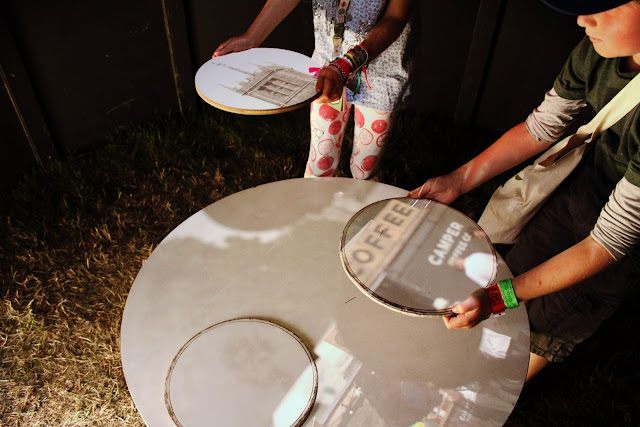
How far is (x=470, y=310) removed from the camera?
4.09 feet

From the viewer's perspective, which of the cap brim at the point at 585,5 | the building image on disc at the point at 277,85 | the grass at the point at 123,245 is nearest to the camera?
the cap brim at the point at 585,5

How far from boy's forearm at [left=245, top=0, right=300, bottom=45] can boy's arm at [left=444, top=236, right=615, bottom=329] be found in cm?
151

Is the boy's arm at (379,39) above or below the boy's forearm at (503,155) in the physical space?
above

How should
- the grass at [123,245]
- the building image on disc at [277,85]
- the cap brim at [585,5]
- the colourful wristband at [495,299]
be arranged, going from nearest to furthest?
the cap brim at [585,5] → the colourful wristband at [495,299] → the building image on disc at [277,85] → the grass at [123,245]

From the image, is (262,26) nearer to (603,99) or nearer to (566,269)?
(603,99)

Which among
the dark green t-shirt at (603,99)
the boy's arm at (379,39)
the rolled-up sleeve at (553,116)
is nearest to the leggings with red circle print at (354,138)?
the boy's arm at (379,39)

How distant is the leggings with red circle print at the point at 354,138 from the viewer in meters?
2.05

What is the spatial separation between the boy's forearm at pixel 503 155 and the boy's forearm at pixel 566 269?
50 cm

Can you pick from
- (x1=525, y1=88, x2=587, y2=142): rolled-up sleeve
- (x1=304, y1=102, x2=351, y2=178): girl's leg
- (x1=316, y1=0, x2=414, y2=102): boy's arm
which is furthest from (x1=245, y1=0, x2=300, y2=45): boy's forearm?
(x1=525, y1=88, x2=587, y2=142): rolled-up sleeve

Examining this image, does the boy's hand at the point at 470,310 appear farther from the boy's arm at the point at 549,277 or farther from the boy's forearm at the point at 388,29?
the boy's forearm at the point at 388,29

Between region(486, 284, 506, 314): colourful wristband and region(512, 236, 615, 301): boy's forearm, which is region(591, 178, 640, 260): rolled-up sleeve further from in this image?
region(486, 284, 506, 314): colourful wristband

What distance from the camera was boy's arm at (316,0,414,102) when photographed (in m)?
1.75

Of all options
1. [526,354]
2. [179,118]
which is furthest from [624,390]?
[179,118]

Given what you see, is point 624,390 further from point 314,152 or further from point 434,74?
point 434,74
